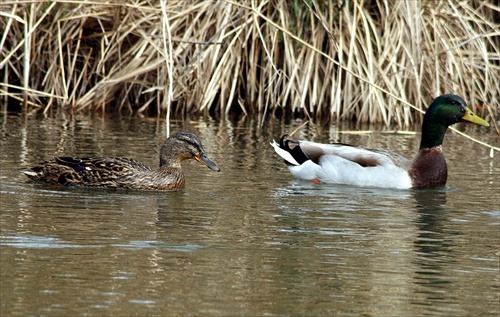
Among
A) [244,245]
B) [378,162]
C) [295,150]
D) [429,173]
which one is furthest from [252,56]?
[244,245]

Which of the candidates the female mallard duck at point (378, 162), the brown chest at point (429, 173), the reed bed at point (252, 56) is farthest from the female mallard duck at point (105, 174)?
the reed bed at point (252, 56)

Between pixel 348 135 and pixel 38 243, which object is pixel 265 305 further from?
pixel 348 135

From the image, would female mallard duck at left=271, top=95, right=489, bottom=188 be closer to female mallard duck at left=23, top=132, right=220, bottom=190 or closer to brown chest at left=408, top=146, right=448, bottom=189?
brown chest at left=408, top=146, right=448, bottom=189

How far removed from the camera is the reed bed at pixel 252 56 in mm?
13219

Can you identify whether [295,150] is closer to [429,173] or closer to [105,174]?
[429,173]

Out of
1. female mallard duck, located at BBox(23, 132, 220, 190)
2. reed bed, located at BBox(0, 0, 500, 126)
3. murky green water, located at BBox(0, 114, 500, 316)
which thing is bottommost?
murky green water, located at BBox(0, 114, 500, 316)

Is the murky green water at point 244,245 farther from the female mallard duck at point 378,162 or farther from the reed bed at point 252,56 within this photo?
the reed bed at point 252,56

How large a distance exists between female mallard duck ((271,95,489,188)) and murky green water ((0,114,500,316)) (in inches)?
8.7

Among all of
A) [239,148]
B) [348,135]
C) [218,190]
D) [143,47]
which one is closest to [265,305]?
[218,190]

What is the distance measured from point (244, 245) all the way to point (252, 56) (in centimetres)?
757

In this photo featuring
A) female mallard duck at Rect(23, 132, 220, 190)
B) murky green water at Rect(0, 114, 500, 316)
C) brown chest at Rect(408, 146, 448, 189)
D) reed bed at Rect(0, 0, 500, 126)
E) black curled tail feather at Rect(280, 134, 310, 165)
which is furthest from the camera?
reed bed at Rect(0, 0, 500, 126)

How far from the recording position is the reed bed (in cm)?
1322

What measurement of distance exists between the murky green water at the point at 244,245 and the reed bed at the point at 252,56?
304cm

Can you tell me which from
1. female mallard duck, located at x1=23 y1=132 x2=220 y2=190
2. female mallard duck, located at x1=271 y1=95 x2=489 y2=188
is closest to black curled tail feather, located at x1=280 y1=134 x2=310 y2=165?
female mallard duck, located at x1=271 y1=95 x2=489 y2=188
